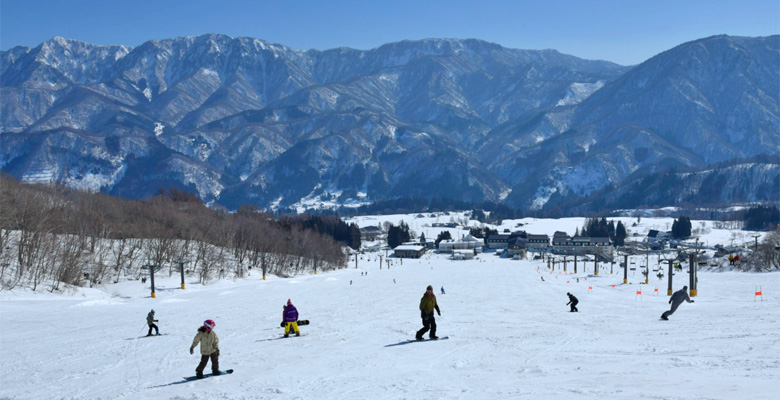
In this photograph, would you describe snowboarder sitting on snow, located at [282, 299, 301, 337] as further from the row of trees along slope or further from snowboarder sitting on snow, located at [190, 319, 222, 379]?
the row of trees along slope

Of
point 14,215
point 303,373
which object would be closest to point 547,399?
point 303,373

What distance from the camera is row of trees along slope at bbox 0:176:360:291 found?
6244 centimetres

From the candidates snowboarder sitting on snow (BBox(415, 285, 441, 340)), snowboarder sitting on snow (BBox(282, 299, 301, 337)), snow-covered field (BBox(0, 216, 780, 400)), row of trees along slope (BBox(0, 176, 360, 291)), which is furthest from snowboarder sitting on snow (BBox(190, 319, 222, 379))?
row of trees along slope (BBox(0, 176, 360, 291))

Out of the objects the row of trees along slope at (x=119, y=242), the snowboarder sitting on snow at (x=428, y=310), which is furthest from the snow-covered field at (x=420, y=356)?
the row of trees along slope at (x=119, y=242)

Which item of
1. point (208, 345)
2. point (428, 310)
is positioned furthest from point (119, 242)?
point (208, 345)

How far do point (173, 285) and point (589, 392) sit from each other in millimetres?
63545

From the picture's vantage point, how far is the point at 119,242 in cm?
8731

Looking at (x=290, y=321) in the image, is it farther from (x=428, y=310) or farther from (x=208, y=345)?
(x=208, y=345)

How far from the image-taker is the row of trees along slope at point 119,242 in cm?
6244

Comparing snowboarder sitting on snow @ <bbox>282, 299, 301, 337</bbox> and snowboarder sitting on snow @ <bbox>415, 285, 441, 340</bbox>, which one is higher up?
snowboarder sitting on snow @ <bbox>415, 285, 441, 340</bbox>

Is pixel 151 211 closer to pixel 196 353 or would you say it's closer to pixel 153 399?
pixel 196 353

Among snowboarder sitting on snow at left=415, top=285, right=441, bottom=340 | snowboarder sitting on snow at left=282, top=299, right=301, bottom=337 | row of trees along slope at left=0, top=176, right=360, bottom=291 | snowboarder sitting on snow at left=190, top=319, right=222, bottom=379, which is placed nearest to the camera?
snowboarder sitting on snow at left=190, top=319, right=222, bottom=379

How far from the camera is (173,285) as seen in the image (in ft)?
235

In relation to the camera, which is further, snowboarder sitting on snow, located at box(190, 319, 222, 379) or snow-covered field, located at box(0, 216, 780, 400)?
snowboarder sitting on snow, located at box(190, 319, 222, 379)
